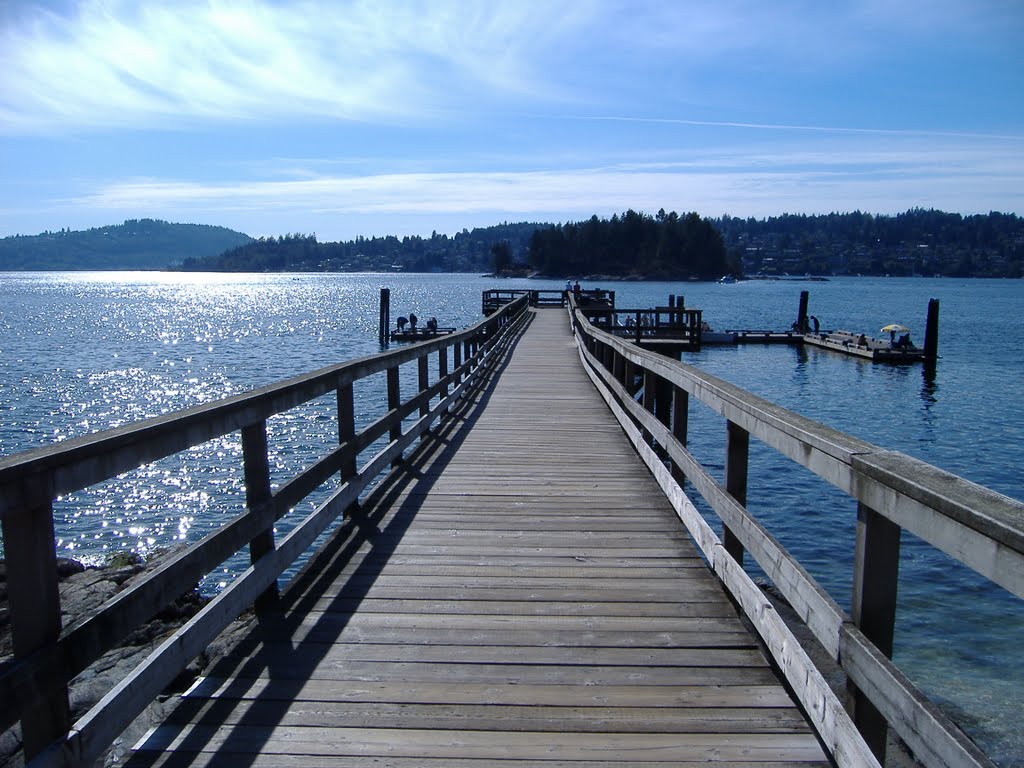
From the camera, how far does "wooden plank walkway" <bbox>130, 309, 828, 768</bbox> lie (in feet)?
9.29

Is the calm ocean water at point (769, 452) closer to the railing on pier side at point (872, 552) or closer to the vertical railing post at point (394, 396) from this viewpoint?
the railing on pier side at point (872, 552)

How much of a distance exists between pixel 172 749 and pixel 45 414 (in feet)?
79.7

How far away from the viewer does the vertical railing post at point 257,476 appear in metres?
3.70

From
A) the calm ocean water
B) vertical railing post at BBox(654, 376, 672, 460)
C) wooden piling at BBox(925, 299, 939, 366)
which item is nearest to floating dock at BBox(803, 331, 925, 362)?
wooden piling at BBox(925, 299, 939, 366)

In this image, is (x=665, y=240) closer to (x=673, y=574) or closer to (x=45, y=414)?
(x=45, y=414)

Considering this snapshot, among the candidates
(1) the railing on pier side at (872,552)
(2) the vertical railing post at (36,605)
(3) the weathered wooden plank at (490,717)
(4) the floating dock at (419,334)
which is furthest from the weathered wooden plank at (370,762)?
(4) the floating dock at (419,334)

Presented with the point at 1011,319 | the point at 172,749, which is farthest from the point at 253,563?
the point at 1011,319

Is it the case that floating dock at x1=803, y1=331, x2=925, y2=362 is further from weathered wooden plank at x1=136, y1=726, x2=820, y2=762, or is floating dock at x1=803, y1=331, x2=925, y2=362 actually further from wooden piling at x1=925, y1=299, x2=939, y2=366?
weathered wooden plank at x1=136, y1=726, x2=820, y2=762

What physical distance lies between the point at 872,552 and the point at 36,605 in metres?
2.29

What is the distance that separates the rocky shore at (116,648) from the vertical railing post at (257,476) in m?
1.11

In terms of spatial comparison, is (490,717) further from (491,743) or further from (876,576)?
(876,576)

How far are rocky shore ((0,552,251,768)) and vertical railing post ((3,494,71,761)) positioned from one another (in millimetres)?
1578

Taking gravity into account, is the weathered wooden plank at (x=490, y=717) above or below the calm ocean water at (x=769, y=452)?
above

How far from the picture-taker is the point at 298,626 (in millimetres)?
3869
